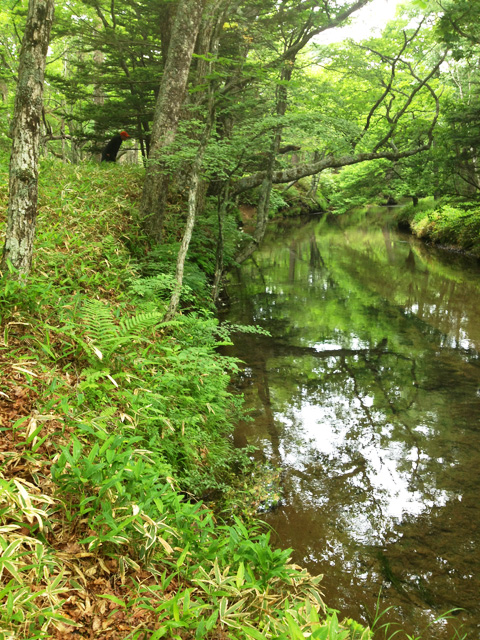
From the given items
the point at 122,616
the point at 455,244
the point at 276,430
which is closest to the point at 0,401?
the point at 122,616

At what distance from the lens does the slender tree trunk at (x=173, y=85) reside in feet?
21.2

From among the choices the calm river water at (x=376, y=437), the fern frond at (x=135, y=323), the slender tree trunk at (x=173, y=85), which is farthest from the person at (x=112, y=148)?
the fern frond at (x=135, y=323)

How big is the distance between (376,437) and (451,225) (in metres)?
15.3

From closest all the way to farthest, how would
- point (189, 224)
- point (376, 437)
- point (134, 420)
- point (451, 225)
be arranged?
point (134, 420)
point (376, 437)
point (189, 224)
point (451, 225)

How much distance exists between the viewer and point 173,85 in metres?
6.59

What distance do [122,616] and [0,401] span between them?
5.54 feet

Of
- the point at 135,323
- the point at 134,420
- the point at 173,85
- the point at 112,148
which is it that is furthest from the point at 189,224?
the point at 112,148

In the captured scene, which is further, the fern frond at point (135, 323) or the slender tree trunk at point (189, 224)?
the slender tree trunk at point (189, 224)

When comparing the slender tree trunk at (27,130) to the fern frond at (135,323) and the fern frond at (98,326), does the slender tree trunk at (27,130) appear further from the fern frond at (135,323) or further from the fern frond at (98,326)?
the fern frond at (135,323)

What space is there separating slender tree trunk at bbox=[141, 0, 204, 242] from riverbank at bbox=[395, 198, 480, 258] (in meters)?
11.2

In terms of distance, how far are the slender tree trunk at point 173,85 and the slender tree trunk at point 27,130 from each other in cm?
290

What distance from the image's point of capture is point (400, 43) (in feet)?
38.6

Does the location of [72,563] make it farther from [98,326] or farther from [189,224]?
[189,224]

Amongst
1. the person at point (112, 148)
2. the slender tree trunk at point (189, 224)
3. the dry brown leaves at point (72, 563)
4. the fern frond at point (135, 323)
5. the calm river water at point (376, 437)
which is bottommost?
the calm river water at point (376, 437)
